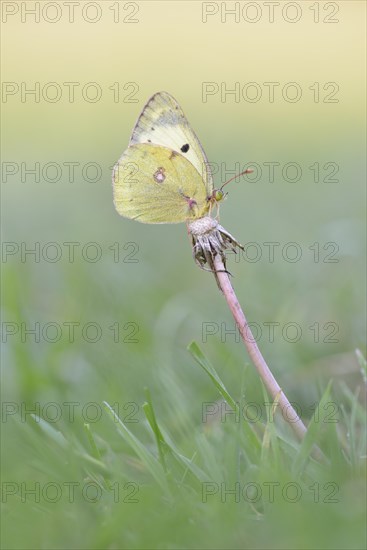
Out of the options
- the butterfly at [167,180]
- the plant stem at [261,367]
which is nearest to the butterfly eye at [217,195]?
the butterfly at [167,180]

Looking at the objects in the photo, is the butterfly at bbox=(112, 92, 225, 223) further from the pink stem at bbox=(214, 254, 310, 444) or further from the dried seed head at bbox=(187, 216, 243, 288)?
the pink stem at bbox=(214, 254, 310, 444)

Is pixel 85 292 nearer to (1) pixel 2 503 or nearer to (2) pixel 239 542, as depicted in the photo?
(1) pixel 2 503

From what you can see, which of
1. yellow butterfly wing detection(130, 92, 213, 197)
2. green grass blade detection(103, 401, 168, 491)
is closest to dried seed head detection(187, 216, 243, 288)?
yellow butterfly wing detection(130, 92, 213, 197)

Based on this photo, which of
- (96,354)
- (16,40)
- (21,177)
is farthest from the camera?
(16,40)

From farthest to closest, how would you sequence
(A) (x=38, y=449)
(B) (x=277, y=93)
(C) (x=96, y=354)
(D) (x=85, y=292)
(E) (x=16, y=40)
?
1. (E) (x=16, y=40)
2. (B) (x=277, y=93)
3. (D) (x=85, y=292)
4. (C) (x=96, y=354)
5. (A) (x=38, y=449)

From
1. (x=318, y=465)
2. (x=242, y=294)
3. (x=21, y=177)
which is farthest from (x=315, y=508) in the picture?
(x=21, y=177)

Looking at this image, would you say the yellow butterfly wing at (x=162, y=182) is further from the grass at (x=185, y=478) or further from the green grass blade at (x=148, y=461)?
the green grass blade at (x=148, y=461)

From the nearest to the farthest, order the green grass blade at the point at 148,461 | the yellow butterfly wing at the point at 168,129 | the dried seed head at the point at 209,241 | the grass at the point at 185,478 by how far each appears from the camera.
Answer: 1. the grass at the point at 185,478
2. the green grass blade at the point at 148,461
3. the dried seed head at the point at 209,241
4. the yellow butterfly wing at the point at 168,129

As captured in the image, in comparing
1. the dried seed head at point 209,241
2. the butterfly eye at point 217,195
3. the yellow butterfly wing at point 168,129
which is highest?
the yellow butterfly wing at point 168,129
